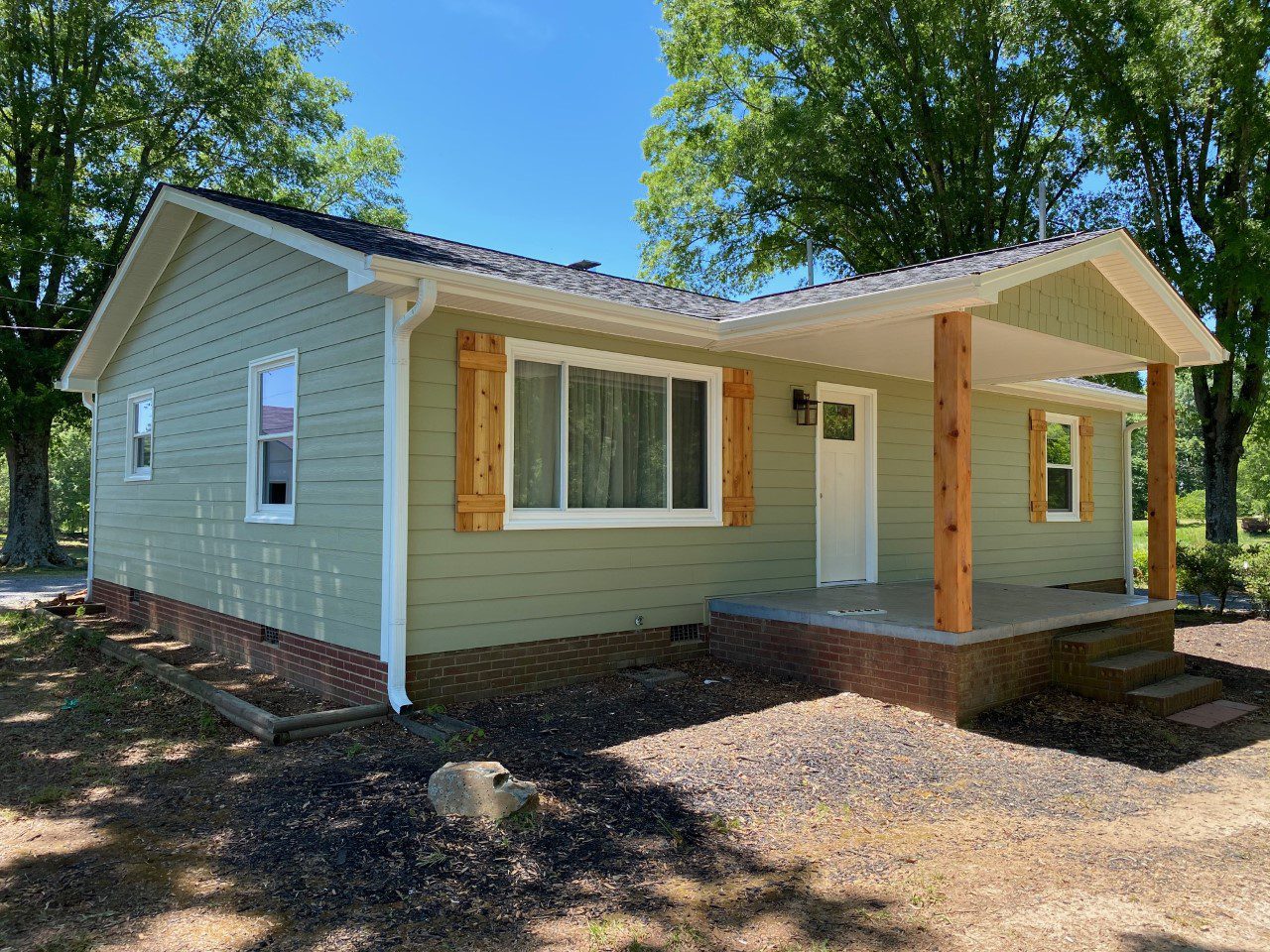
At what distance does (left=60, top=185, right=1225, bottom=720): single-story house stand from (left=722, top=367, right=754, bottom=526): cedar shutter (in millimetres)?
27

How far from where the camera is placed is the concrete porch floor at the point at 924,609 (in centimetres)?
602

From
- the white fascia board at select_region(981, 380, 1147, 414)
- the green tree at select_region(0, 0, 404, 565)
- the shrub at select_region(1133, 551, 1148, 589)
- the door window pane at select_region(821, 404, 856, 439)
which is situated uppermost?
the green tree at select_region(0, 0, 404, 565)

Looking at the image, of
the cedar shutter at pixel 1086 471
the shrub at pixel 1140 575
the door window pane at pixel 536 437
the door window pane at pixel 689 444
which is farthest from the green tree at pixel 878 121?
the door window pane at pixel 536 437

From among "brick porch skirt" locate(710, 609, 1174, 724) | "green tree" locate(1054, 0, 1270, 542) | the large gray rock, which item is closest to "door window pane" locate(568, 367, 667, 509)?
"brick porch skirt" locate(710, 609, 1174, 724)

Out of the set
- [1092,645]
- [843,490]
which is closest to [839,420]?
[843,490]

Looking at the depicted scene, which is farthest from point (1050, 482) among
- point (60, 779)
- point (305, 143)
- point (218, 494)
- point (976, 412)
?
point (305, 143)

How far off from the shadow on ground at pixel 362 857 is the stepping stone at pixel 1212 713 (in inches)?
155

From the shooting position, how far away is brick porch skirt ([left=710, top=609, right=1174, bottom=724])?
5.70m

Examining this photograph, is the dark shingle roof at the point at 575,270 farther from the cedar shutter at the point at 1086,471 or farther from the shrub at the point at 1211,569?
the shrub at the point at 1211,569

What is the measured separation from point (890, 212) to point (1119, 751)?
16.5 metres

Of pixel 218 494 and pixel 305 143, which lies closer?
pixel 218 494

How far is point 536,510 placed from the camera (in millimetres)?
6309

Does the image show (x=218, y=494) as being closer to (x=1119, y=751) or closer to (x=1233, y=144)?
(x=1119, y=751)

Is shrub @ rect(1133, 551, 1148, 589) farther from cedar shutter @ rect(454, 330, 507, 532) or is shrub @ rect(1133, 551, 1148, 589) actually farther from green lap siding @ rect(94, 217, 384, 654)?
green lap siding @ rect(94, 217, 384, 654)
